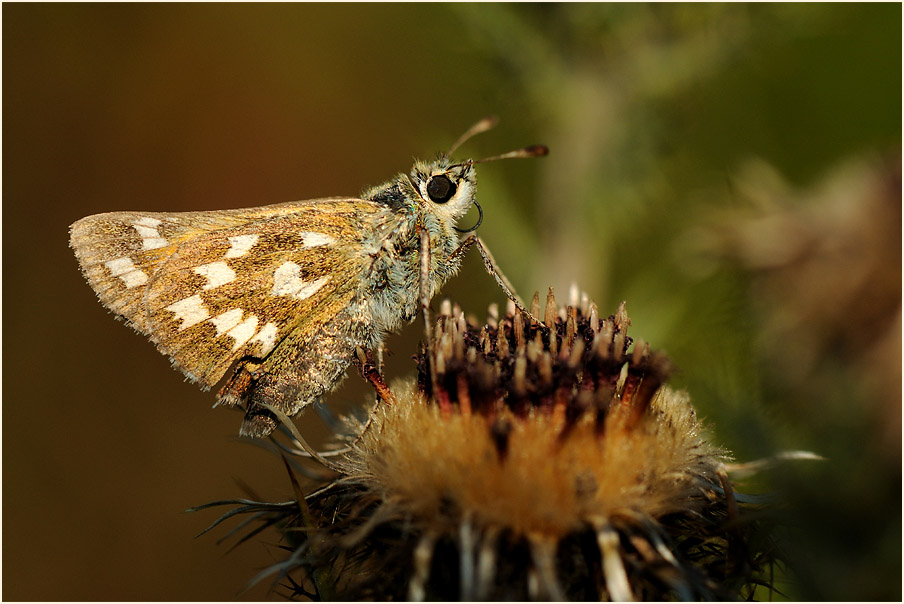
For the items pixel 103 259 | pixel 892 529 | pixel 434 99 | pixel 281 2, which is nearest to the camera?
pixel 892 529

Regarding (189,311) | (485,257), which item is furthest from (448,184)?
(189,311)

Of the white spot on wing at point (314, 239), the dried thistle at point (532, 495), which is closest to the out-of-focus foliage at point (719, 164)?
the dried thistle at point (532, 495)

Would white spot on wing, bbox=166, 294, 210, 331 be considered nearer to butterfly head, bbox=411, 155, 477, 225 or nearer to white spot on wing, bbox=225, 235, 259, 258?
white spot on wing, bbox=225, 235, 259, 258

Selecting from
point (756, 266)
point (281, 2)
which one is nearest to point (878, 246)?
point (756, 266)

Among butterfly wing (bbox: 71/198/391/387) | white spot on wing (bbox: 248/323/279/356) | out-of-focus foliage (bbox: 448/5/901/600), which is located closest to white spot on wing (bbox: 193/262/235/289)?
butterfly wing (bbox: 71/198/391/387)

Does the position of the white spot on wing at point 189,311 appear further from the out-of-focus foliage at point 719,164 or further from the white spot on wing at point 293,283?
the out-of-focus foliage at point 719,164

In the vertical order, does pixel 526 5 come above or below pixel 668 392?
above

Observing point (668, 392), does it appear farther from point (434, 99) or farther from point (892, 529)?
point (434, 99)

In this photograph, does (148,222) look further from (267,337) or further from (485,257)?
(485,257)
